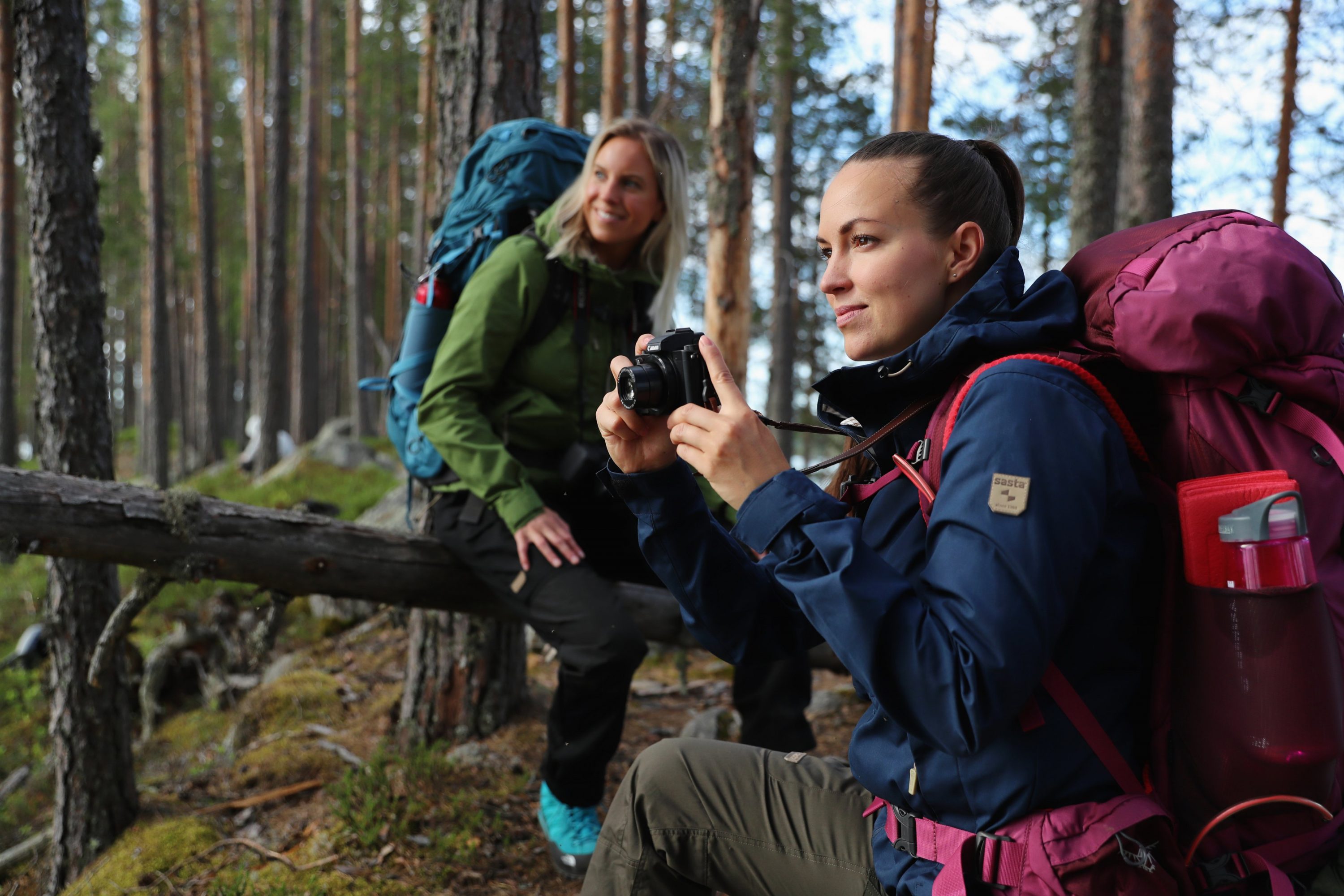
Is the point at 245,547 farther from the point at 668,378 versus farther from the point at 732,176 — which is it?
the point at 732,176

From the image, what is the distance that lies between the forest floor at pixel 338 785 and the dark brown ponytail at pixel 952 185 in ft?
8.86

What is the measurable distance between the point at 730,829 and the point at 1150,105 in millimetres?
6812

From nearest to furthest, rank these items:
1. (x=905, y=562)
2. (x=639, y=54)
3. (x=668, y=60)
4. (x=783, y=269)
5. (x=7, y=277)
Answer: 1. (x=905, y=562)
2. (x=639, y=54)
3. (x=7, y=277)
4. (x=668, y=60)
5. (x=783, y=269)

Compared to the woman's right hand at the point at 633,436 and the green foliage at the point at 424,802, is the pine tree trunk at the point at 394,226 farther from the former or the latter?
the woman's right hand at the point at 633,436

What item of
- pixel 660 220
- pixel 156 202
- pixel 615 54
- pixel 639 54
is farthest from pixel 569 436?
pixel 156 202

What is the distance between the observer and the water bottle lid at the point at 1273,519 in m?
1.34

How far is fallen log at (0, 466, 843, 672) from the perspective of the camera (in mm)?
2930

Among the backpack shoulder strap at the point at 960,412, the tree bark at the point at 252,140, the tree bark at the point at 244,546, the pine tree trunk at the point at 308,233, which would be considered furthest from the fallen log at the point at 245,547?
the tree bark at the point at 252,140

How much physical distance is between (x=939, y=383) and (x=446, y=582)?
2.54 metres

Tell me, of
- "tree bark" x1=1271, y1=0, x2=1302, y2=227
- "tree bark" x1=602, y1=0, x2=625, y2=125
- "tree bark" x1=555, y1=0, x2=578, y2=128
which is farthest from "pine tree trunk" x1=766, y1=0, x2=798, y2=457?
"tree bark" x1=1271, y1=0, x2=1302, y2=227

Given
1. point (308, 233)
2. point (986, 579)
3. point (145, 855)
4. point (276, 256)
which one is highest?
point (308, 233)

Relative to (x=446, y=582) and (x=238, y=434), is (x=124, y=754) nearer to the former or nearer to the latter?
(x=446, y=582)

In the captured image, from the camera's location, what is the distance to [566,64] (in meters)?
11.5

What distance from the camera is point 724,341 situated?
7.14m
